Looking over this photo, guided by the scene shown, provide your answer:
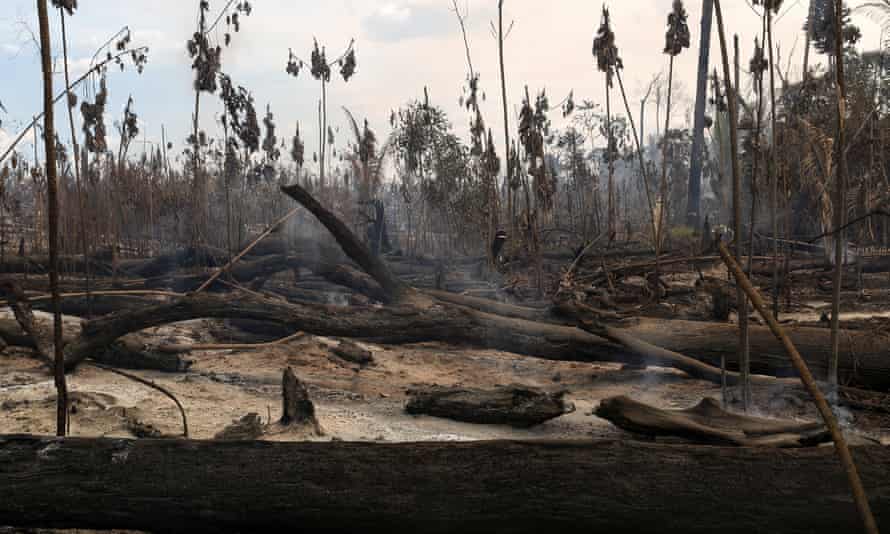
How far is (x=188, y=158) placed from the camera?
1378 centimetres

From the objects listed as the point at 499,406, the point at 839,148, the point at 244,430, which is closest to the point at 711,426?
the point at 499,406

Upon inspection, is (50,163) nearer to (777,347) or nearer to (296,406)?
(296,406)

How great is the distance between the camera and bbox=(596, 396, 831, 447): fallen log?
8.60 ft

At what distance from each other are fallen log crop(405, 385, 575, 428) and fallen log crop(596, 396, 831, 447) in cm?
46

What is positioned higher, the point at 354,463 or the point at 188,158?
the point at 188,158

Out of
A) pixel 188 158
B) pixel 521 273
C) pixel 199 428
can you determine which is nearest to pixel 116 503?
pixel 199 428

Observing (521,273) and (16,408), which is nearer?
(16,408)

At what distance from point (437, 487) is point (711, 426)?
1.39 metres

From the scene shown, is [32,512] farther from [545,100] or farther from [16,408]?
[545,100]

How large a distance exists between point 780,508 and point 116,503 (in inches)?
74.2

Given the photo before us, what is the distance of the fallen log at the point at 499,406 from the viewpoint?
3551mm

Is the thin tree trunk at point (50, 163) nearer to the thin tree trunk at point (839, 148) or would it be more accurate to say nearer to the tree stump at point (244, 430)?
the tree stump at point (244, 430)

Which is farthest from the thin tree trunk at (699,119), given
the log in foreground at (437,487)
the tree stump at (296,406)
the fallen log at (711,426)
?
the log in foreground at (437,487)

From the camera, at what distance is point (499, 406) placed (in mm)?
3600
